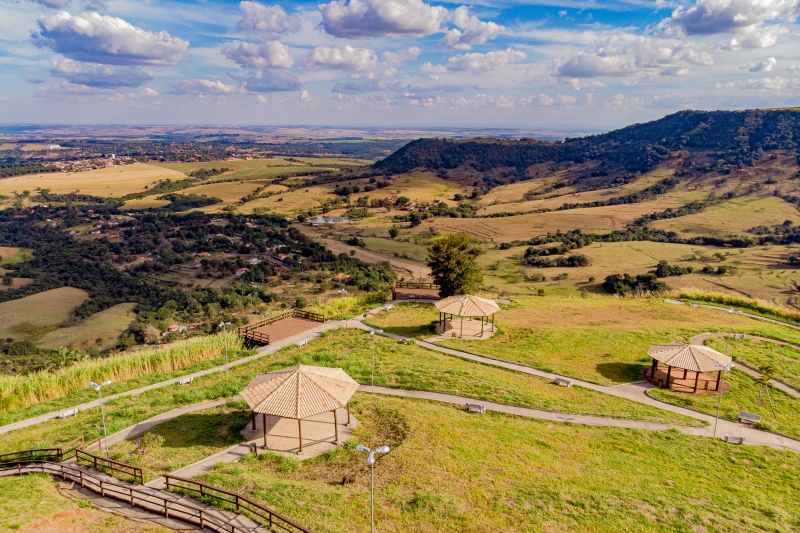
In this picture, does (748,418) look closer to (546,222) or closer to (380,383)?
(380,383)

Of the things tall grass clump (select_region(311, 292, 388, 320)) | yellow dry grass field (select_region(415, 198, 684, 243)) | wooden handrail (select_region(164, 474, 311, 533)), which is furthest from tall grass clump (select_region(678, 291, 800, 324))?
yellow dry grass field (select_region(415, 198, 684, 243))

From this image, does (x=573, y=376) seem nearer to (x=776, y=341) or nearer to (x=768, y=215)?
(x=776, y=341)

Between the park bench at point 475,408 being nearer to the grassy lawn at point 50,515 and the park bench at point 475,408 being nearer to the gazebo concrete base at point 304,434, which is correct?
the gazebo concrete base at point 304,434

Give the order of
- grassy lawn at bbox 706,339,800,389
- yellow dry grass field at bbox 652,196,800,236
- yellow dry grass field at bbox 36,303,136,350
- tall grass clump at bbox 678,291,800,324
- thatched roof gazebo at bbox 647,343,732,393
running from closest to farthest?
thatched roof gazebo at bbox 647,343,732,393 → grassy lawn at bbox 706,339,800,389 → tall grass clump at bbox 678,291,800,324 → yellow dry grass field at bbox 36,303,136,350 → yellow dry grass field at bbox 652,196,800,236

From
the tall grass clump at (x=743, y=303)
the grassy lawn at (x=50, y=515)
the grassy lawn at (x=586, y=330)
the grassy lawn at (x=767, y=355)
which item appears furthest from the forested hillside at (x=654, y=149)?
the grassy lawn at (x=50, y=515)

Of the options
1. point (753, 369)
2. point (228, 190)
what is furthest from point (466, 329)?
point (228, 190)

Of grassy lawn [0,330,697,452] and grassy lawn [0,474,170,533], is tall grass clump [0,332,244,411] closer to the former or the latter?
grassy lawn [0,330,697,452]
